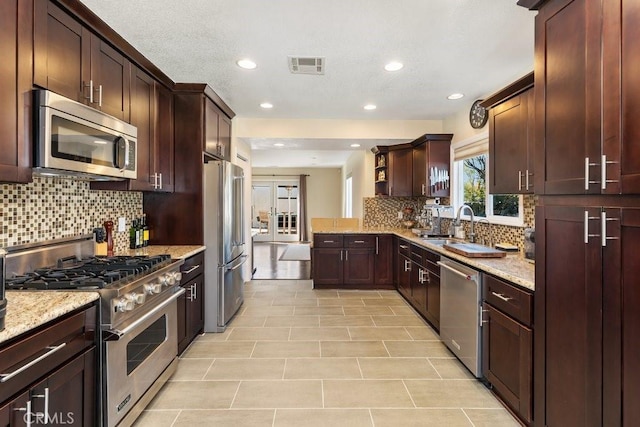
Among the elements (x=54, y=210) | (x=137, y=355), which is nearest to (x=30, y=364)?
(x=137, y=355)

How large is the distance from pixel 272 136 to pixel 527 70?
3.23 metres

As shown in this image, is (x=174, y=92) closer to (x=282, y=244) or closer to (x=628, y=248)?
(x=628, y=248)

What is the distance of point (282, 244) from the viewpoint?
11.7 m

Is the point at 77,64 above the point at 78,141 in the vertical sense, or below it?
above

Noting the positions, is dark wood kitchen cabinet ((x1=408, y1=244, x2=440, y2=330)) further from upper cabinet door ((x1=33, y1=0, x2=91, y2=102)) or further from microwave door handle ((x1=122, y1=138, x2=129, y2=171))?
upper cabinet door ((x1=33, y1=0, x2=91, y2=102))

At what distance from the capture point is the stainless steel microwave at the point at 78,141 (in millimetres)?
1724

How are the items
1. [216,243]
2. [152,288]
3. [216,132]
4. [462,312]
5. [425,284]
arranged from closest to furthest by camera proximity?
[152,288] → [462,312] → [216,243] → [425,284] → [216,132]

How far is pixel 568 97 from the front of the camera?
1.58 metres

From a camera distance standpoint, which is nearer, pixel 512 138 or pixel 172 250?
pixel 512 138

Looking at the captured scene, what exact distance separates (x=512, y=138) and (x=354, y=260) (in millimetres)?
3001

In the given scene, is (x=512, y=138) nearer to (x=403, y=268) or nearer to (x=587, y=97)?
(x=587, y=97)

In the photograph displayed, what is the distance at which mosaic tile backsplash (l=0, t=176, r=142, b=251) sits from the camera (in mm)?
2035

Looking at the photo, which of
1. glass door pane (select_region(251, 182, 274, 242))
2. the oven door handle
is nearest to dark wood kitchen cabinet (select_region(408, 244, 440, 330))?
the oven door handle

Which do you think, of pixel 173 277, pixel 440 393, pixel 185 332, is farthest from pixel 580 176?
pixel 185 332
